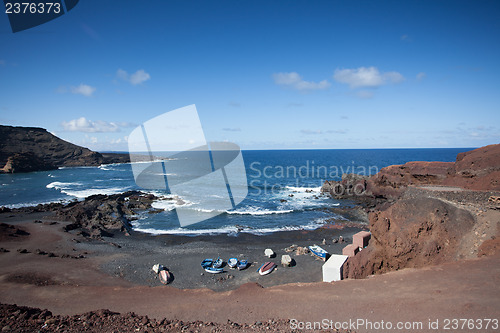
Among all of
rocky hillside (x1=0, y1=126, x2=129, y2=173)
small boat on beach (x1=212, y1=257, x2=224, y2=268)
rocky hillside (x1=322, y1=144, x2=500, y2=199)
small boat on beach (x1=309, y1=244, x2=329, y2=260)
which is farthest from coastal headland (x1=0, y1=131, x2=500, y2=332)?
rocky hillside (x1=0, y1=126, x2=129, y2=173)

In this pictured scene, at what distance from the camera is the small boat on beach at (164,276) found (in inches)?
616

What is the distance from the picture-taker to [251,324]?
8.34 meters

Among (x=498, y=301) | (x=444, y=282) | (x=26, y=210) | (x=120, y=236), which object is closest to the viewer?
(x=498, y=301)

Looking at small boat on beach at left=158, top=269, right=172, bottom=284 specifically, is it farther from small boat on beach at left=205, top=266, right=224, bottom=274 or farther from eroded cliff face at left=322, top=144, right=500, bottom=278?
eroded cliff face at left=322, top=144, right=500, bottom=278

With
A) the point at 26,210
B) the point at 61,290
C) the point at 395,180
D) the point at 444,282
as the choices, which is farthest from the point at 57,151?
the point at 444,282

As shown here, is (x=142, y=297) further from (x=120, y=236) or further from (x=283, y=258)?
(x=120, y=236)

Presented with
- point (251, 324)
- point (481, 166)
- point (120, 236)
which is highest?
point (481, 166)

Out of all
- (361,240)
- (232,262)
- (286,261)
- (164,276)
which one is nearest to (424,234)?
(361,240)

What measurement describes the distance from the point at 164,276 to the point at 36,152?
104 metres

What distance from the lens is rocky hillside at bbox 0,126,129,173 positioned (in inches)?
2903

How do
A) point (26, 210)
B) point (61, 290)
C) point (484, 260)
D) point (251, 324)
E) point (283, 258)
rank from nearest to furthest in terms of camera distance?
point (251, 324) < point (484, 260) < point (61, 290) < point (283, 258) < point (26, 210)

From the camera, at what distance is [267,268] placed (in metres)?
16.8

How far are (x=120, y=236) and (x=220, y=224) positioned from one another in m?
10.2

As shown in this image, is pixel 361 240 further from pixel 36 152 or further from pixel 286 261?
pixel 36 152
